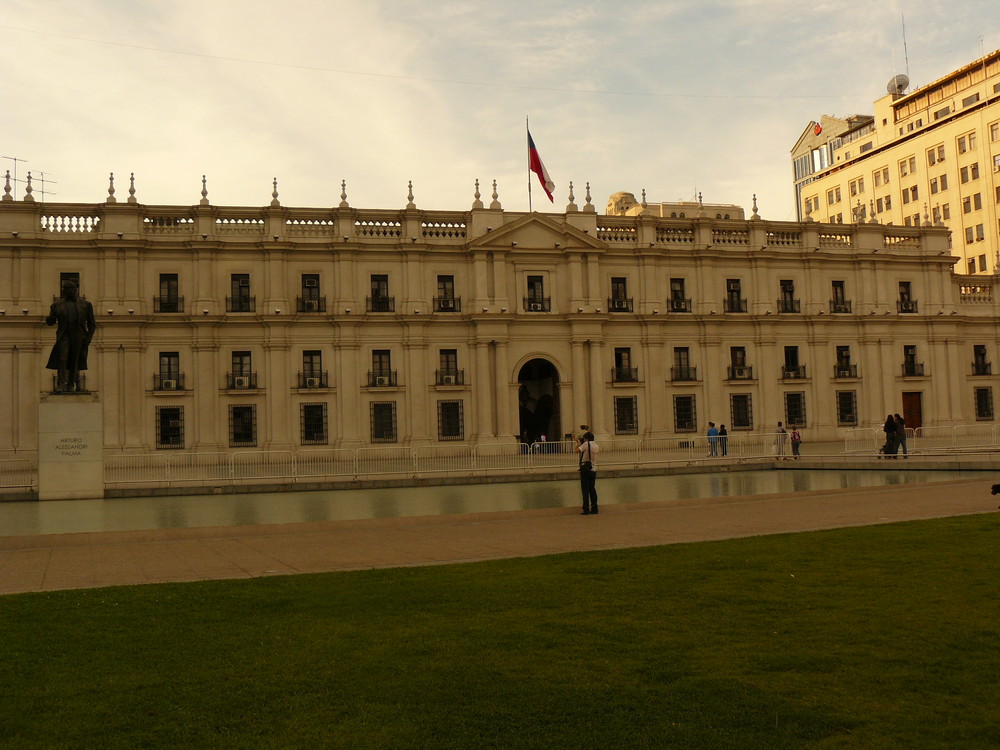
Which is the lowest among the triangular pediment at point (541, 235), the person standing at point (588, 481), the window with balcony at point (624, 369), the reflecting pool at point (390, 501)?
the reflecting pool at point (390, 501)

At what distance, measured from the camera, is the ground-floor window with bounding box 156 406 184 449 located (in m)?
38.4

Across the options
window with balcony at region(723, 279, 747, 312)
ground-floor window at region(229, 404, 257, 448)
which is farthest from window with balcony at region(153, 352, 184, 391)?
window with balcony at region(723, 279, 747, 312)

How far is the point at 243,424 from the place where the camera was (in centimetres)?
3934

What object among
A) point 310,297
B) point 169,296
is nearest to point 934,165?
point 310,297

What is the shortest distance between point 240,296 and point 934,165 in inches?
2154

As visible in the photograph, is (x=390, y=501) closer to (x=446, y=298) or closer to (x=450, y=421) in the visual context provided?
(x=450, y=421)

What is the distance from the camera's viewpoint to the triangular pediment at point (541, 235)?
41844 mm

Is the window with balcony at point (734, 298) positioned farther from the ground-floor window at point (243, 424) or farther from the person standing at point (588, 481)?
the person standing at point (588, 481)

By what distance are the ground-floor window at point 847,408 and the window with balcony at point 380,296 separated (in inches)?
911

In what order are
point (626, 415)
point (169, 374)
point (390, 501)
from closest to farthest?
point (390, 501), point (169, 374), point (626, 415)

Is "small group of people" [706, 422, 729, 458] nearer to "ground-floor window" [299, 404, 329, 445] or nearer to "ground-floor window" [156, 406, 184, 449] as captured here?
"ground-floor window" [299, 404, 329, 445]

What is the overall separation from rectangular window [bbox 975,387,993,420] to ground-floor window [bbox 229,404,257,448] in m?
37.7

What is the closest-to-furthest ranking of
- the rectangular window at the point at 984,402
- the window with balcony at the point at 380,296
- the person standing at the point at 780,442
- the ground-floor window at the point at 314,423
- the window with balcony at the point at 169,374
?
the person standing at the point at 780,442 < the window with balcony at the point at 169,374 < the ground-floor window at the point at 314,423 < the window with balcony at the point at 380,296 < the rectangular window at the point at 984,402

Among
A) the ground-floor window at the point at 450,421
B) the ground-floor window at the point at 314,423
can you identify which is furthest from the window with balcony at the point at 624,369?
the ground-floor window at the point at 314,423
